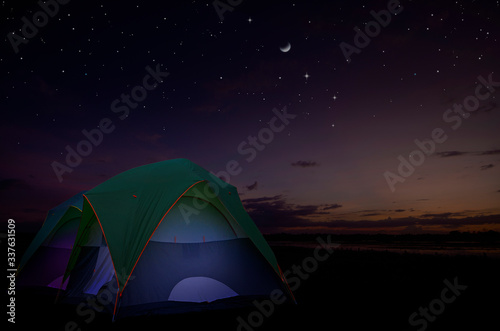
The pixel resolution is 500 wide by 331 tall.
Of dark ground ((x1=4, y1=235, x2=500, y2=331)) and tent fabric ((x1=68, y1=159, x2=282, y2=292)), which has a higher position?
tent fabric ((x1=68, y1=159, x2=282, y2=292))

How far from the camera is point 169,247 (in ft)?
20.9

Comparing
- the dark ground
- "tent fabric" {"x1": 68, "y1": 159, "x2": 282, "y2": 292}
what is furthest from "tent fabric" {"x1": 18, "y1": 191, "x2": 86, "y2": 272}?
"tent fabric" {"x1": 68, "y1": 159, "x2": 282, "y2": 292}

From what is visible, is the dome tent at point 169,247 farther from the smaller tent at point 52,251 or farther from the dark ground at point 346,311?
the smaller tent at point 52,251

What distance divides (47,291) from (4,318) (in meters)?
2.15

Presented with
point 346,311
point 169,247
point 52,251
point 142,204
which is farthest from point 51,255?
point 346,311

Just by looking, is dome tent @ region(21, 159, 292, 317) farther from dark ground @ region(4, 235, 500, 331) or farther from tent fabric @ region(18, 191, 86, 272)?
tent fabric @ region(18, 191, 86, 272)

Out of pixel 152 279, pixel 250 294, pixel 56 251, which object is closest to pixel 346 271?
pixel 250 294

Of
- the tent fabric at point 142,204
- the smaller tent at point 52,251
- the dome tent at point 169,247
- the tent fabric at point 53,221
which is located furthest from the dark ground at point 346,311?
the tent fabric at point 53,221

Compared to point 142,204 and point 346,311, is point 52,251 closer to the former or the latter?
point 142,204

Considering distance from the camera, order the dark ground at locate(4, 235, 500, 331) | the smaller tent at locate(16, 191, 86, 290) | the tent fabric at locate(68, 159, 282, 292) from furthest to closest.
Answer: the smaller tent at locate(16, 191, 86, 290) < the tent fabric at locate(68, 159, 282, 292) < the dark ground at locate(4, 235, 500, 331)

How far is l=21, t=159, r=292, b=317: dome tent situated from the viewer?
5809 millimetres

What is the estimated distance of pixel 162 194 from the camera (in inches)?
251

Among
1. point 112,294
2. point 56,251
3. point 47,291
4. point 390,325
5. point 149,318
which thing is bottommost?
point 390,325

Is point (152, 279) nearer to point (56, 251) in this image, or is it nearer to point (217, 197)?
point (217, 197)
